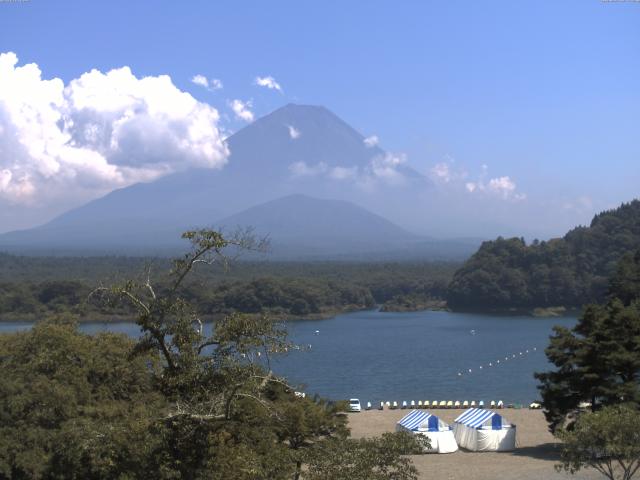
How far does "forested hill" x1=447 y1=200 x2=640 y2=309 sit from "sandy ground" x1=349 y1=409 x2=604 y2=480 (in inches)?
1460

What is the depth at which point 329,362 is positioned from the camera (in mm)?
33281

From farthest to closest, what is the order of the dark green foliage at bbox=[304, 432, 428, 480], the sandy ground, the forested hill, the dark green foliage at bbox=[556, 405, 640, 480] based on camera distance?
the forested hill < the sandy ground < the dark green foliage at bbox=[556, 405, 640, 480] < the dark green foliage at bbox=[304, 432, 428, 480]

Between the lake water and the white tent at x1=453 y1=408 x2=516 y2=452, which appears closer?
the white tent at x1=453 y1=408 x2=516 y2=452

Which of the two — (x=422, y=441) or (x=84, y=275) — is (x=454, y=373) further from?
(x=84, y=275)

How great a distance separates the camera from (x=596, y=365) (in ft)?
47.1

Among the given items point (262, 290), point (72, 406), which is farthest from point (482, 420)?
point (262, 290)

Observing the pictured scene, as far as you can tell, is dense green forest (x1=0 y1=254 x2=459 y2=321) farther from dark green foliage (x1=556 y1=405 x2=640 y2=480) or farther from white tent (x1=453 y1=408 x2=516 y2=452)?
dark green foliage (x1=556 y1=405 x2=640 y2=480)

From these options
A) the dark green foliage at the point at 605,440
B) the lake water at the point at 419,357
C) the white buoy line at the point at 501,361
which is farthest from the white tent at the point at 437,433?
the white buoy line at the point at 501,361

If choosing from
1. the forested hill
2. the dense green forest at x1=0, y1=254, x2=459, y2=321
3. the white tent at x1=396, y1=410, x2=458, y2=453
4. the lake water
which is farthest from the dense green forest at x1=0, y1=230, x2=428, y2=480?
the forested hill

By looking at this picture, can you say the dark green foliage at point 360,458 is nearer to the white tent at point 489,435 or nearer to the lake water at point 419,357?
the white tent at point 489,435

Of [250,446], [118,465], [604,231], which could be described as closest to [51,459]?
[118,465]

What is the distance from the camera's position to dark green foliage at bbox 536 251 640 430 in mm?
14086

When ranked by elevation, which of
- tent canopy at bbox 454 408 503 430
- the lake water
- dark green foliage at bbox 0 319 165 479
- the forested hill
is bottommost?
the lake water

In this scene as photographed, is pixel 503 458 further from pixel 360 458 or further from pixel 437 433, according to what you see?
pixel 360 458
